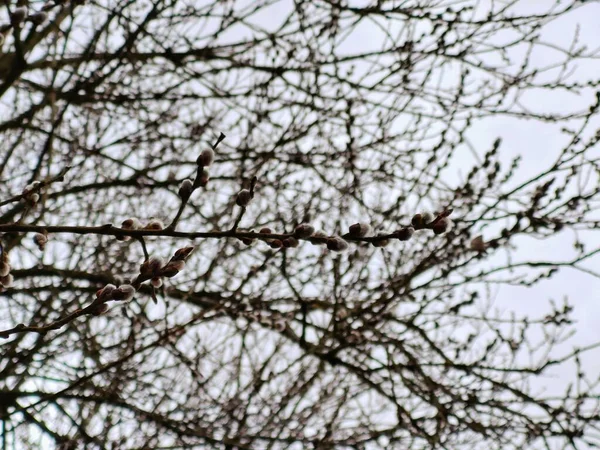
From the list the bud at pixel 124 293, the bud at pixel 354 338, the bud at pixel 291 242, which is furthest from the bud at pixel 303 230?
the bud at pixel 354 338

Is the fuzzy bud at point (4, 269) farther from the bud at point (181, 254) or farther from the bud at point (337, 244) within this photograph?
the bud at point (337, 244)

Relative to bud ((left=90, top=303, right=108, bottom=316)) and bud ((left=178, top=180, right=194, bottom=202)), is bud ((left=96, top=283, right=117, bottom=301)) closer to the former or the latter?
bud ((left=90, top=303, right=108, bottom=316))

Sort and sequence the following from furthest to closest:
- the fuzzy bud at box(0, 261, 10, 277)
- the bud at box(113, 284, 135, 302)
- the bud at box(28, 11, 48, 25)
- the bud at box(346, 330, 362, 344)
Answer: the bud at box(346, 330, 362, 344) < the bud at box(28, 11, 48, 25) < the fuzzy bud at box(0, 261, 10, 277) < the bud at box(113, 284, 135, 302)

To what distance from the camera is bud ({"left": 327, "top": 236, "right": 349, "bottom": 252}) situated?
1486 millimetres

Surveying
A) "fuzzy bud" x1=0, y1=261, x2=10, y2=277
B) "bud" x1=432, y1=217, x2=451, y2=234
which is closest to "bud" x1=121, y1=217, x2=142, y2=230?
"fuzzy bud" x1=0, y1=261, x2=10, y2=277

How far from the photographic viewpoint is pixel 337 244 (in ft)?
4.90

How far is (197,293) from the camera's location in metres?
5.01

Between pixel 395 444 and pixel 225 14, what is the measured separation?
145 inches

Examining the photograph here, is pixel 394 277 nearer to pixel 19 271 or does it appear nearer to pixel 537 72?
pixel 537 72

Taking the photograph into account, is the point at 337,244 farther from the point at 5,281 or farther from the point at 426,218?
the point at 5,281

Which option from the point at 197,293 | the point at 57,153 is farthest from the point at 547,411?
the point at 57,153

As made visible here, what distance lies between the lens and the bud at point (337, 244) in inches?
58.5

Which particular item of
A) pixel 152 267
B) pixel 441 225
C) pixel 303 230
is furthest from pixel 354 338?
pixel 152 267

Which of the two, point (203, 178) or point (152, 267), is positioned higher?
point (203, 178)
